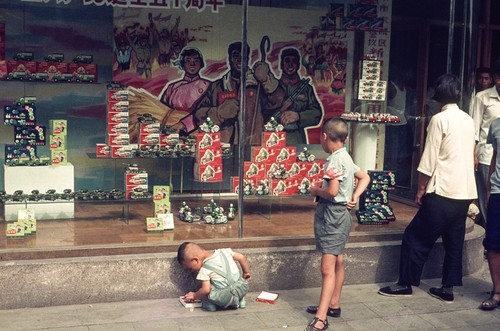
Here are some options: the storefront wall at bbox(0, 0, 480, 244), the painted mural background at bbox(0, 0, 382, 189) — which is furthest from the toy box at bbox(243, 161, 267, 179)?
the painted mural background at bbox(0, 0, 382, 189)

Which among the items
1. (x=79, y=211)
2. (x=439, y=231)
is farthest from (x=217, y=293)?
(x=79, y=211)

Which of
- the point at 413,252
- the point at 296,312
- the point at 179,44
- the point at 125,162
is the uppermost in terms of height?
the point at 179,44

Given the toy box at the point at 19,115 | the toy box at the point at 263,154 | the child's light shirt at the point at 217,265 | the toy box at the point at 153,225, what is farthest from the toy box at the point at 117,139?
the child's light shirt at the point at 217,265

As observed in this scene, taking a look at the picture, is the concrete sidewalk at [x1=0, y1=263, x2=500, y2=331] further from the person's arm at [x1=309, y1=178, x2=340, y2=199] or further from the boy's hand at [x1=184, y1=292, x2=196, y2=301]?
the person's arm at [x1=309, y1=178, x2=340, y2=199]

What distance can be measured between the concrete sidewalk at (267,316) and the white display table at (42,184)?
1583mm

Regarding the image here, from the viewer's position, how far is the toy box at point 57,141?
7.13m

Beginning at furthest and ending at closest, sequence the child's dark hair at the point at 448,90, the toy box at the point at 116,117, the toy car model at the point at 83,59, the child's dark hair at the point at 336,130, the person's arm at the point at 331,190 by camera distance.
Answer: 1. the toy car model at the point at 83,59
2. the toy box at the point at 116,117
3. the child's dark hair at the point at 448,90
4. the child's dark hair at the point at 336,130
5. the person's arm at the point at 331,190

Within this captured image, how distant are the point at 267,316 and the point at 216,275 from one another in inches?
20.5

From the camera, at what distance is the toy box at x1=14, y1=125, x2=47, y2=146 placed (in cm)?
716

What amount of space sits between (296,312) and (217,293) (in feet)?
2.22

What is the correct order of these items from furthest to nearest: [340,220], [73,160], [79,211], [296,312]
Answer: [73,160], [79,211], [296,312], [340,220]

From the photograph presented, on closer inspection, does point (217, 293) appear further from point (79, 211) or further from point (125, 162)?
point (125, 162)

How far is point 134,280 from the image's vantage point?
583cm

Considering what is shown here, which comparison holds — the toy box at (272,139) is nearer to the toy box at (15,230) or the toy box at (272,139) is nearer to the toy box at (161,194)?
the toy box at (161,194)
